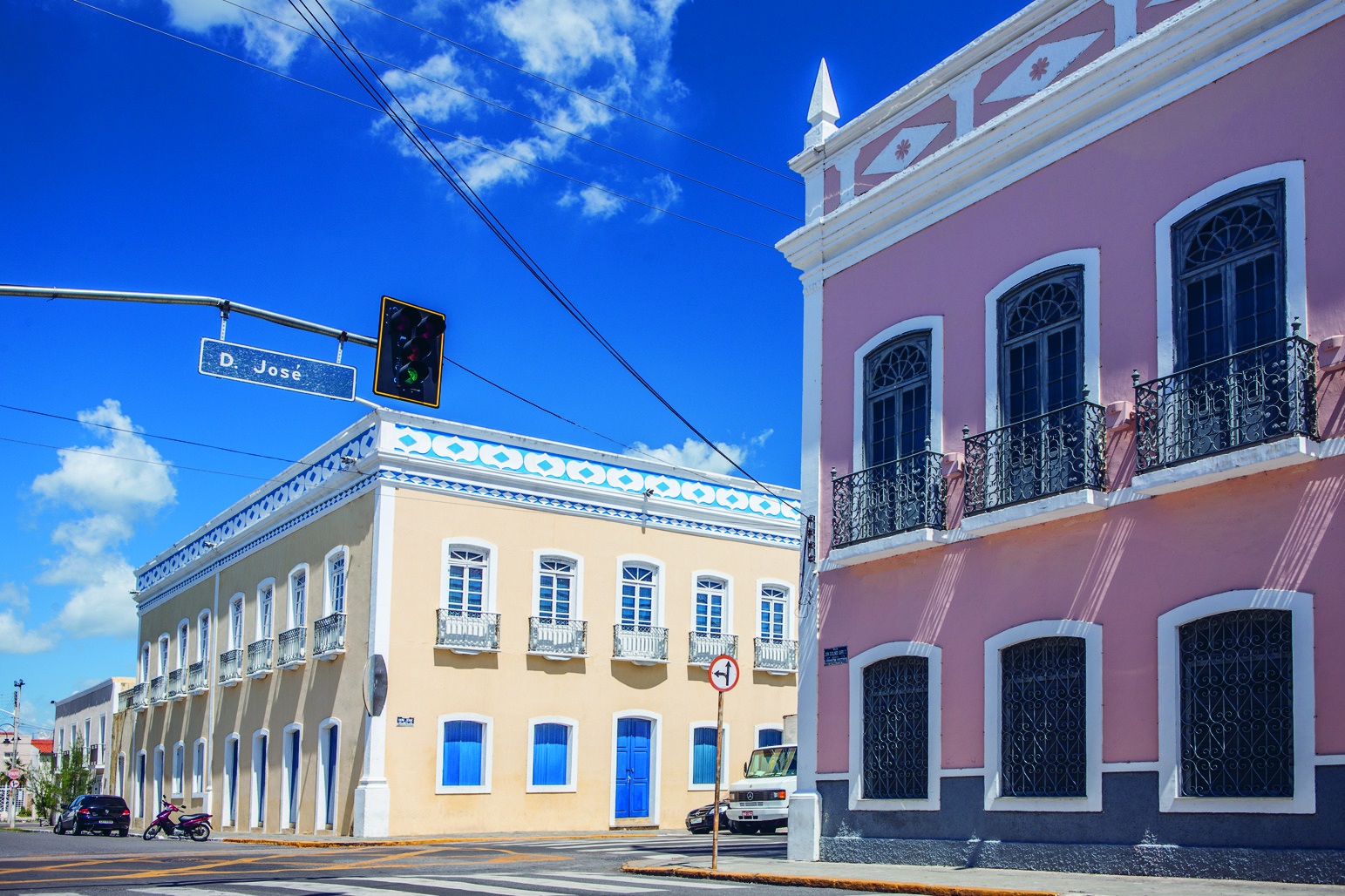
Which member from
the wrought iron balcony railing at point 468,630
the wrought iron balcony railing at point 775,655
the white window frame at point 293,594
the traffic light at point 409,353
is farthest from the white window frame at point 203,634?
the traffic light at point 409,353

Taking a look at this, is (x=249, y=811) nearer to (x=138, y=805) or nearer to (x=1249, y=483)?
(x=138, y=805)

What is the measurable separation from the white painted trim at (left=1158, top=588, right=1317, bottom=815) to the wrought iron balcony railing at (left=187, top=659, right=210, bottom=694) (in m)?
29.3

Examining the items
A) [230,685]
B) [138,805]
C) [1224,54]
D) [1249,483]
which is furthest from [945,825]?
[138,805]

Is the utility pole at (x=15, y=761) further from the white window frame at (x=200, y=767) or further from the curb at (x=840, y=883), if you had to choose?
the curb at (x=840, y=883)

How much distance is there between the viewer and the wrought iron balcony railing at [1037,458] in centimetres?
1245

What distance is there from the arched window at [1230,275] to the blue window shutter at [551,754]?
718 inches

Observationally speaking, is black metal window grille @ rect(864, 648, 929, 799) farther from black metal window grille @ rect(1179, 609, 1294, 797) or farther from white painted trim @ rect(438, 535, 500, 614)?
white painted trim @ rect(438, 535, 500, 614)

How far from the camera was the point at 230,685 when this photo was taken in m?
33.2

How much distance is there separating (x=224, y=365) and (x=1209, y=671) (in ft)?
32.5

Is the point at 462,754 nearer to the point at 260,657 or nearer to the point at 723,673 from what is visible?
the point at 260,657

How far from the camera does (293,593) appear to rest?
3014cm

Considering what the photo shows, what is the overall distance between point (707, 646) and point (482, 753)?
5.83m

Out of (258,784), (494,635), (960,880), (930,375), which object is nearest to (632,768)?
(494,635)

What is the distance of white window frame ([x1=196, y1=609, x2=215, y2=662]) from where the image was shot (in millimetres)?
36128
